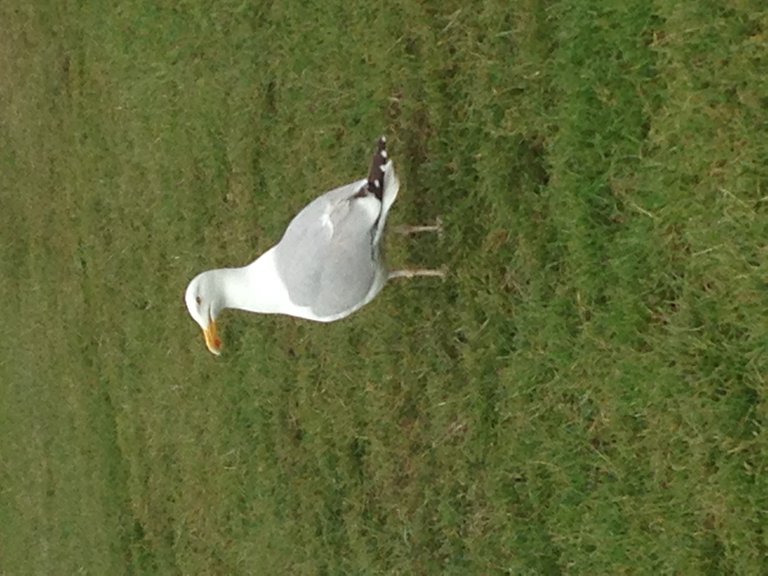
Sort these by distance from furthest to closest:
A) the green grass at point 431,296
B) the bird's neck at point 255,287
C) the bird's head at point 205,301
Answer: the bird's head at point 205,301 → the bird's neck at point 255,287 → the green grass at point 431,296

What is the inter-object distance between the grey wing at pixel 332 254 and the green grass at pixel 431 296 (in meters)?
0.42

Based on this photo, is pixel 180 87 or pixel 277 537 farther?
pixel 180 87

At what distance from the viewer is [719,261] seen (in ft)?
6.82

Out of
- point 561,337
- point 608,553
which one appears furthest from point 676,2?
point 608,553

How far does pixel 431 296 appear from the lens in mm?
2848

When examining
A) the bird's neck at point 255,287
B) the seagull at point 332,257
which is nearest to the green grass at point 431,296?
the seagull at point 332,257

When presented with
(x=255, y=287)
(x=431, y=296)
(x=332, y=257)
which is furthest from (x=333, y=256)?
(x=431, y=296)

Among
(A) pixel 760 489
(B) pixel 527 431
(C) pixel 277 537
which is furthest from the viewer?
(C) pixel 277 537

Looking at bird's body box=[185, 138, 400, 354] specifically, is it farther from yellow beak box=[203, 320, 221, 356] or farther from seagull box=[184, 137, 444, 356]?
yellow beak box=[203, 320, 221, 356]

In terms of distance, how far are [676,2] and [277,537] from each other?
8.33ft

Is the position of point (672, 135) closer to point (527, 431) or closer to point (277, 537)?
point (527, 431)

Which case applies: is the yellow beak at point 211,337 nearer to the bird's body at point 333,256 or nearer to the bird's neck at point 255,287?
the bird's neck at point 255,287

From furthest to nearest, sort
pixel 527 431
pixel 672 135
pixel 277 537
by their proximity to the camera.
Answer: pixel 277 537 → pixel 527 431 → pixel 672 135

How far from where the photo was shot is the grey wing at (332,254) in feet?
7.91
